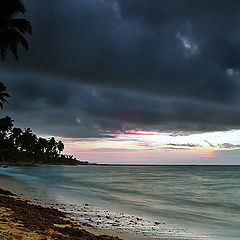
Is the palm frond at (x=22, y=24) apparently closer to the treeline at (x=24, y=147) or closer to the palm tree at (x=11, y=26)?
the palm tree at (x=11, y=26)

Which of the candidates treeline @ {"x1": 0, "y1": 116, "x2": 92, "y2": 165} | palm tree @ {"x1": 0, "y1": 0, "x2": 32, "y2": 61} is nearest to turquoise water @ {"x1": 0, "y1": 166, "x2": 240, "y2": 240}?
palm tree @ {"x1": 0, "y1": 0, "x2": 32, "y2": 61}

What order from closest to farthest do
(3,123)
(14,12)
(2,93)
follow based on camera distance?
(14,12) → (2,93) → (3,123)

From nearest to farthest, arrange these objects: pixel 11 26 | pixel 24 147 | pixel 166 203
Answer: pixel 11 26 < pixel 166 203 < pixel 24 147

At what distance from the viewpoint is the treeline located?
9738 centimetres

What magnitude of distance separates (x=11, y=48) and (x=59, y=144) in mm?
166895

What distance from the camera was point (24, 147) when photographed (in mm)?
138125

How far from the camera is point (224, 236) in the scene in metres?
11.1

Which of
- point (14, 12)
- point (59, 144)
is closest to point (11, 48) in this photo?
point (14, 12)

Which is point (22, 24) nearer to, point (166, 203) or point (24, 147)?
point (166, 203)

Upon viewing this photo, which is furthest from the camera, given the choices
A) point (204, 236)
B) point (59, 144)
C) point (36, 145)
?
point (59, 144)

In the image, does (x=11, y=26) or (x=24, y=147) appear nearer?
(x=11, y=26)

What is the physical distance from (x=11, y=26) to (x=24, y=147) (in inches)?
5121

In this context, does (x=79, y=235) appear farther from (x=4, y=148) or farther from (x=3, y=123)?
(x=4, y=148)

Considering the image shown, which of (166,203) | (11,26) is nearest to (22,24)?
(11,26)
